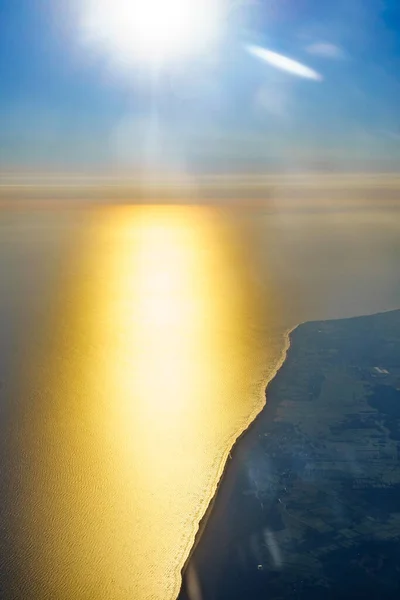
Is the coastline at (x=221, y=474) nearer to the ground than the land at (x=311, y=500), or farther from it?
nearer to the ground

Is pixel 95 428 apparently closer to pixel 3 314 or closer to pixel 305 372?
pixel 305 372

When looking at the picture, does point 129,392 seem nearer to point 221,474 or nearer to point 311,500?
point 221,474

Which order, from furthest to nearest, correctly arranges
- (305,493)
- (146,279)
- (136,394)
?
(146,279) → (136,394) → (305,493)

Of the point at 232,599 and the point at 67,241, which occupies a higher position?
the point at 232,599

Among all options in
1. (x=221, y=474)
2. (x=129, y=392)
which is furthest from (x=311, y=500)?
(x=129, y=392)

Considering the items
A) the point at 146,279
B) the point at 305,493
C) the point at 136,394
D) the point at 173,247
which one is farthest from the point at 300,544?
the point at 173,247
